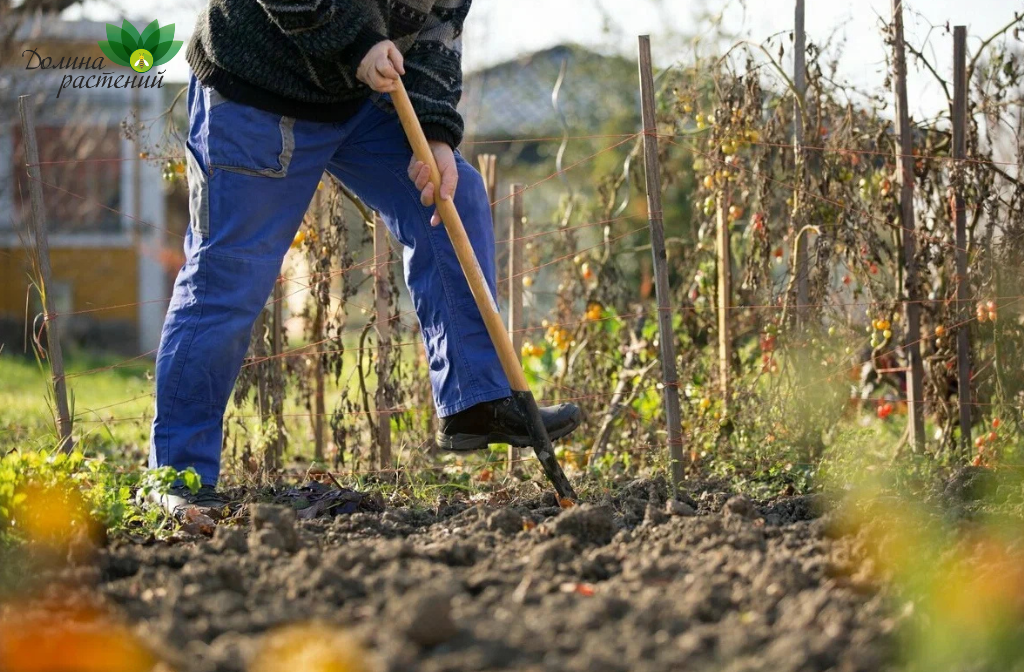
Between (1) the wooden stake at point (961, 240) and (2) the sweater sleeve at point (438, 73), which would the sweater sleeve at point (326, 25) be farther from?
(1) the wooden stake at point (961, 240)

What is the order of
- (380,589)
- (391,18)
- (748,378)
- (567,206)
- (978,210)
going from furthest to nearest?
(567,206) → (748,378) → (978,210) → (391,18) → (380,589)

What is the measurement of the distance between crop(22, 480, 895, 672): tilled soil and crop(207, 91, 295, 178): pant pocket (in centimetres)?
98

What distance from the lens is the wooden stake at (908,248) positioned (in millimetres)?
3832

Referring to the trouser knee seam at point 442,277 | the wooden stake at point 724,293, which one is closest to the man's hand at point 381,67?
the trouser knee seam at point 442,277

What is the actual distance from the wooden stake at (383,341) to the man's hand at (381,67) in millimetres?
1096

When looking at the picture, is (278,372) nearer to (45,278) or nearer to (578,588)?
(45,278)

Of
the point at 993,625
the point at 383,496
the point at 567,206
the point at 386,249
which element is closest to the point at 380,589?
the point at 993,625

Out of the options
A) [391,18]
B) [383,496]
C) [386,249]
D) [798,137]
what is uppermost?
[391,18]

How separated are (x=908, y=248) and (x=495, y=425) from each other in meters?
1.68

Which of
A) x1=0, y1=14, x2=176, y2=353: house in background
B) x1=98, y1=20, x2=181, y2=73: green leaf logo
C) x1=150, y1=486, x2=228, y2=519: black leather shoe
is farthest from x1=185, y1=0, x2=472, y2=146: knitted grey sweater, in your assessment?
x1=0, y1=14, x2=176, y2=353: house in background

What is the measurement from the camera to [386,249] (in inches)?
160

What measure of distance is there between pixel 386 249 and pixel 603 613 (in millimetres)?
2580

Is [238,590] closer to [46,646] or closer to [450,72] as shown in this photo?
[46,646]

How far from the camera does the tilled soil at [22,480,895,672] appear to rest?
1535mm
